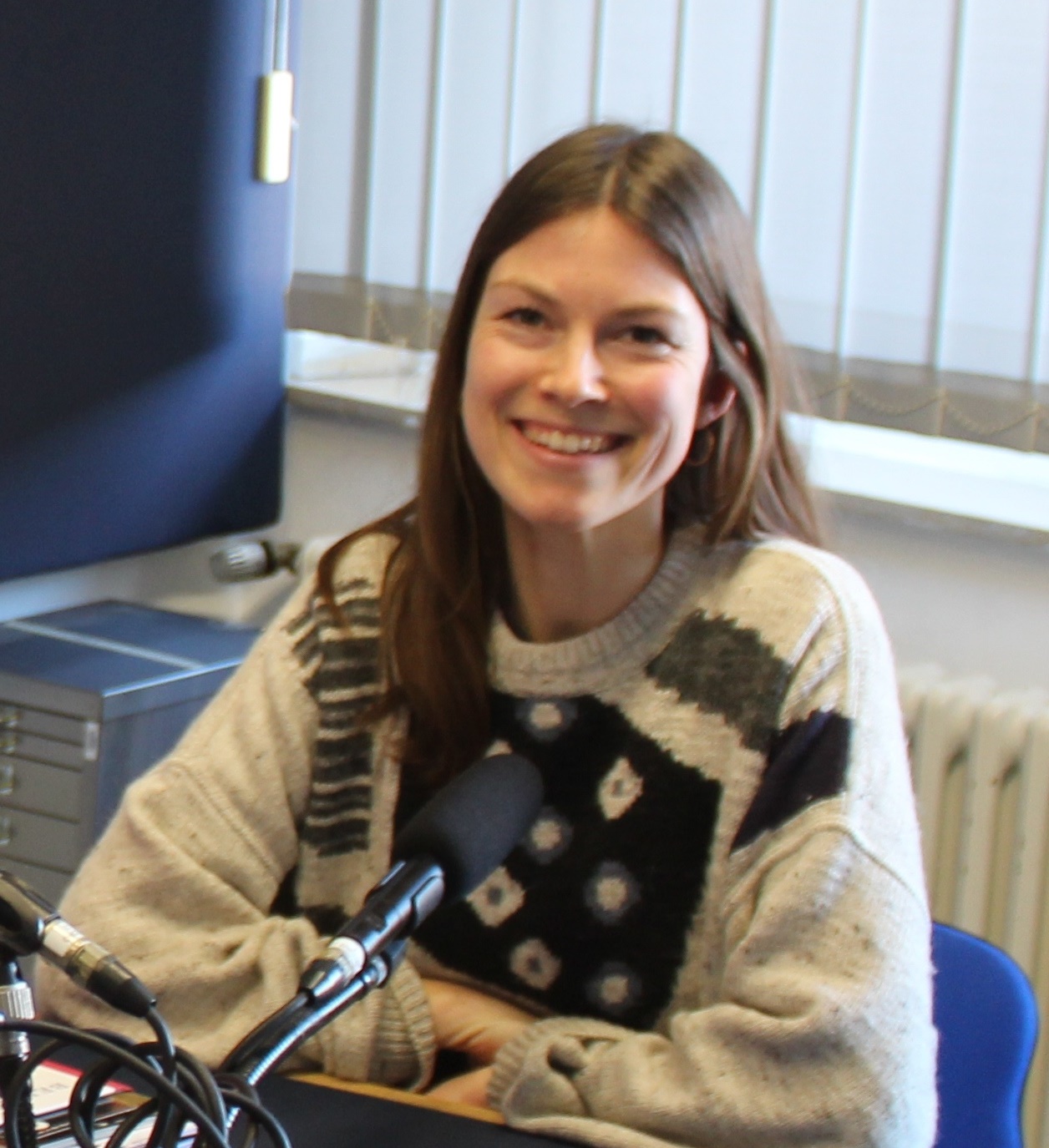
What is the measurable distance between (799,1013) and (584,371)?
456 mm

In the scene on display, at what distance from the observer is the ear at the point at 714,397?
1293 millimetres

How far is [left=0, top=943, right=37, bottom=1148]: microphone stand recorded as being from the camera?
74 cm

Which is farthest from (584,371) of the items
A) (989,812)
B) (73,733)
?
(73,733)

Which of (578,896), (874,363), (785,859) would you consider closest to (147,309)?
(874,363)

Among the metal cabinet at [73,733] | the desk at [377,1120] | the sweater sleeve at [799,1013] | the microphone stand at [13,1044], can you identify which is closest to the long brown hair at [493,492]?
the sweater sleeve at [799,1013]

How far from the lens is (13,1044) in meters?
0.76

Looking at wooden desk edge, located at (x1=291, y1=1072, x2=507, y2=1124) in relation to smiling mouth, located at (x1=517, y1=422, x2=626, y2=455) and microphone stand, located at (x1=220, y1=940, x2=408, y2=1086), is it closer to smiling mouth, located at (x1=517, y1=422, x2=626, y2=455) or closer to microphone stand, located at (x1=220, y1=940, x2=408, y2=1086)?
microphone stand, located at (x1=220, y1=940, x2=408, y2=1086)

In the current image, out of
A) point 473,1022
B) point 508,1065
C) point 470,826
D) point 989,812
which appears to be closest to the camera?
point 470,826

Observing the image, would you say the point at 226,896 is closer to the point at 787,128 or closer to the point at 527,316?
the point at 527,316

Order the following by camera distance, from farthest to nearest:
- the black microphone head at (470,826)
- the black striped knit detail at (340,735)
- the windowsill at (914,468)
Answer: the windowsill at (914,468) → the black striped knit detail at (340,735) → the black microphone head at (470,826)

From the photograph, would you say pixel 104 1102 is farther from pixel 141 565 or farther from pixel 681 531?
pixel 141 565

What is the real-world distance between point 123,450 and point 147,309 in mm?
197

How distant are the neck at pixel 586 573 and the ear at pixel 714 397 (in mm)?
91

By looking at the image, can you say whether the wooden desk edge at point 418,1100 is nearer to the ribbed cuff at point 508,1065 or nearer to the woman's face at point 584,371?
the ribbed cuff at point 508,1065
